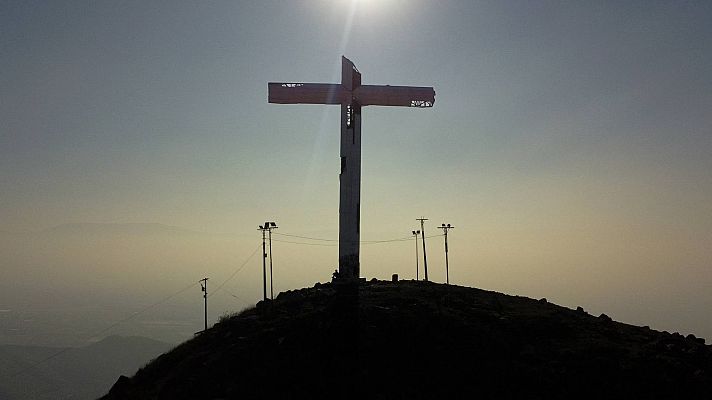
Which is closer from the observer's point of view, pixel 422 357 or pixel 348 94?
pixel 422 357

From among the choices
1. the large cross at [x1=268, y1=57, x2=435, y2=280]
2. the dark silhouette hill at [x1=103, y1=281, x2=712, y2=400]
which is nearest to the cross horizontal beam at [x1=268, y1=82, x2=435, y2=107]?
the large cross at [x1=268, y1=57, x2=435, y2=280]

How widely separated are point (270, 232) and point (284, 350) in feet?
133

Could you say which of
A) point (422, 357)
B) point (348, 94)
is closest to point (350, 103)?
point (348, 94)

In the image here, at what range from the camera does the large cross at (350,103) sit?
198 feet

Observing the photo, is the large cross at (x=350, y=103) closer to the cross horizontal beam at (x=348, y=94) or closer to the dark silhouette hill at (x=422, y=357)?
the cross horizontal beam at (x=348, y=94)

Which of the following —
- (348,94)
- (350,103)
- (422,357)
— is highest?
(348,94)

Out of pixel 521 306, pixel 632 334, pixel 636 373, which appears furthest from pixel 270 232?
pixel 636 373

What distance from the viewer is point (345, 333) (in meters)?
47.2

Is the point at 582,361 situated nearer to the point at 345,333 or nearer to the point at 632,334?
the point at 632,334

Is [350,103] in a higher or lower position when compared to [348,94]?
lower

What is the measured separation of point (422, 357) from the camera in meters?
42.8

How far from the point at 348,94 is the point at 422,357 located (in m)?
30.5

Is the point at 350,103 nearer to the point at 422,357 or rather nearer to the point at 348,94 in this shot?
the point at 348,94

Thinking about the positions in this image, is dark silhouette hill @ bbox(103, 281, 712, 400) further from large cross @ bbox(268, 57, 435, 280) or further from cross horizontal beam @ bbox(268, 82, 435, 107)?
cross horizontal beam @ bbox(268, 82, 435, 107)
